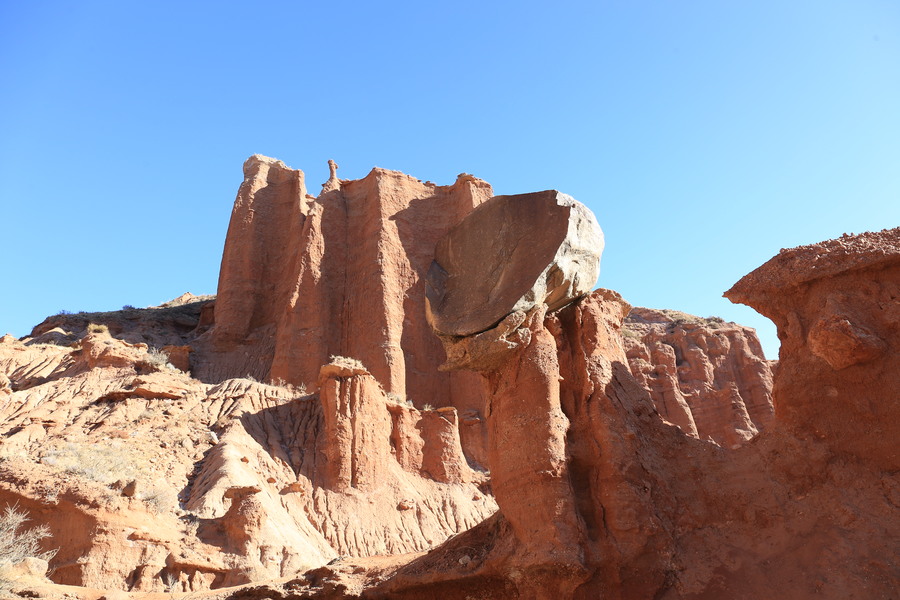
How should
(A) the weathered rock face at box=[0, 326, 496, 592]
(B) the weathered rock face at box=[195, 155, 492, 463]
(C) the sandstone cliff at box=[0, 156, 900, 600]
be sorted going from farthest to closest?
(B) the weathered rock face at box=[195, 155, 492, 463] < (A) the weathered rock face at box=[0, 326, 496, 592] < (C) the sandstone cliff at box=[0, 156, 900, 600]

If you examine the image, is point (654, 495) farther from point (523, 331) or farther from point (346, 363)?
point (346, 363)

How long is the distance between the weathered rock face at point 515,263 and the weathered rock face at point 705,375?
19.7 m

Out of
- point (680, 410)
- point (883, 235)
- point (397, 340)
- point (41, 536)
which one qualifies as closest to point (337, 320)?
point (397, 340)

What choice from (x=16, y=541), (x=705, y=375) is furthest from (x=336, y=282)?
(x=16, y=541)

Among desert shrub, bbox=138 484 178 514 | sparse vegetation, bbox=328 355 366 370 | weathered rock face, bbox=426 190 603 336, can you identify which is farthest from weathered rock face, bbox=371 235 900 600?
sparse vegetation, bbox=328 355 366 370

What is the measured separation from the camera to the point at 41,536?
38.8 feet

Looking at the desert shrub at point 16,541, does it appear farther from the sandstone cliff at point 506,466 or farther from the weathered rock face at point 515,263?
the weathered rock face at point 515,263

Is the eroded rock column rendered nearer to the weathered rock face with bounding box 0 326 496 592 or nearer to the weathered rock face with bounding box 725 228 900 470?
the weathered rock face with bounding box 725 228 900 470

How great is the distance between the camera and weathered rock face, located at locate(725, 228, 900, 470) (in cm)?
805

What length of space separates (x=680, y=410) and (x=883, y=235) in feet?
79.5

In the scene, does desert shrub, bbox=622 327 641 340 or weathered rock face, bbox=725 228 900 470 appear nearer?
weathered rock face, bbox=725 228 900 470

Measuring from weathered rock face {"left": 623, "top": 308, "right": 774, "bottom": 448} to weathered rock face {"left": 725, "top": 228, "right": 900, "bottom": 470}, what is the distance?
70.3 ft

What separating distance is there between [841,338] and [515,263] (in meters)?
4.47

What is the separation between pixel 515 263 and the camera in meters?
11.0
